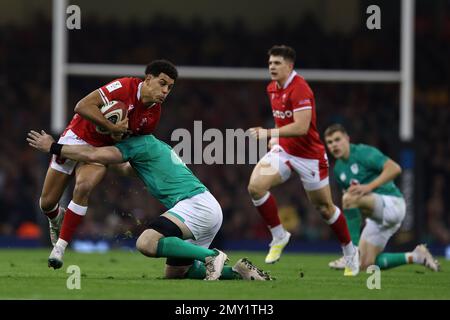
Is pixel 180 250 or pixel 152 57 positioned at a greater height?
pixel 152 57

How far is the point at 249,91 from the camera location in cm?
2109

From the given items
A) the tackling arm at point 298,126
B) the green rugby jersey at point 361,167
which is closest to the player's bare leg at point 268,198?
the tackling arm at point 298,126

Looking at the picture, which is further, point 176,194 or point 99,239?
point 99,239

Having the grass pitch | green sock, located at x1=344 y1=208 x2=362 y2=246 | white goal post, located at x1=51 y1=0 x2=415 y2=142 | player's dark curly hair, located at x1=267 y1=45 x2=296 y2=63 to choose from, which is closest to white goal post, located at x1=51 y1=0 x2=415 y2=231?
white goal post, located at x1=51 y1=0 x2=415 y2=142

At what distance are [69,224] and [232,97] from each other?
1145 cm

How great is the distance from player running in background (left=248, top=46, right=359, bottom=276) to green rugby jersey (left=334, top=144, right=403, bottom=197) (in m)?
0.68

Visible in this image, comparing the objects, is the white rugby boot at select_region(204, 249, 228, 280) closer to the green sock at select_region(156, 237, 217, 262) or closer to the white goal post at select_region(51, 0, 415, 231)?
the green sock at select_region(156, 237, 217, 262)

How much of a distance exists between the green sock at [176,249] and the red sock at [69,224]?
4.90 feet

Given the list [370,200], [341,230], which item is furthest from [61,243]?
[370,200]

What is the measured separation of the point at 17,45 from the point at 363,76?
7745 millimetres
